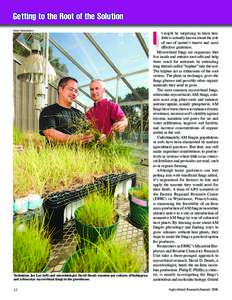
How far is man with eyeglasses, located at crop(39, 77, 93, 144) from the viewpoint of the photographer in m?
0.77

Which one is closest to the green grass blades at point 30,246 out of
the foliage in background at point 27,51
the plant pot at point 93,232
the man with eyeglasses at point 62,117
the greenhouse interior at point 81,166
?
the greenhouse interior at point 81,166

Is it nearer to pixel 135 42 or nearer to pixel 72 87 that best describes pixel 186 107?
pixel 135 42

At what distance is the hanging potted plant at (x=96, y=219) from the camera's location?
0.70 metres

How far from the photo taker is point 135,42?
749 millimetres

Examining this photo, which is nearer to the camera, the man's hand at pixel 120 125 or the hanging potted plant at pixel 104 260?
the hanging potted plant at pixel 104 260

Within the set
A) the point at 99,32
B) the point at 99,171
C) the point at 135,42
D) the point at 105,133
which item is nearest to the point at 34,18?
the point at 99,32

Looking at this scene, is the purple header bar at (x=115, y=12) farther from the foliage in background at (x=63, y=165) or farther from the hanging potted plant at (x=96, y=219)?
the hanging potted plant at (x=96, y=219)

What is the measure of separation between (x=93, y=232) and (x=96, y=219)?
4cm

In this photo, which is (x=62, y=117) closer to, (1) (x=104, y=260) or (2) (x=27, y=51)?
(2) (x=27, y=51)

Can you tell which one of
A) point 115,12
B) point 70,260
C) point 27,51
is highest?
point 115,12

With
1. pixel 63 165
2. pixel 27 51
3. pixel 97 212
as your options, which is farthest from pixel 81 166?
pixel 27 51

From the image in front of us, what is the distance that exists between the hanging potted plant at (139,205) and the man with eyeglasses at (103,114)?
22cm

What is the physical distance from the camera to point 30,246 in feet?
2.20
